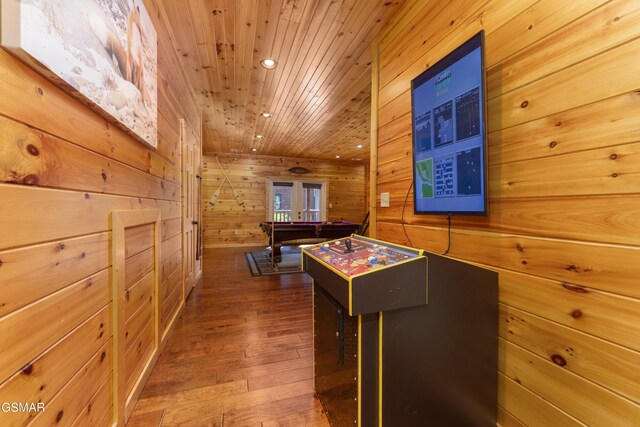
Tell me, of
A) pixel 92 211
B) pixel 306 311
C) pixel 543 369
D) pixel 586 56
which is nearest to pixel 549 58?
pixel 586 56

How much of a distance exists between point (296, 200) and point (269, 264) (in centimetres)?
338

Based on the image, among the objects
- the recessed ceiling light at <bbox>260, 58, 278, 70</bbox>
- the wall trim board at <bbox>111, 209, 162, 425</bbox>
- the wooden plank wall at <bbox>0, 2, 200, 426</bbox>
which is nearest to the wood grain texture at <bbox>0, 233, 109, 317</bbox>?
the wooden plank wall at <bbox>0, 2, 200, 426</bbox>

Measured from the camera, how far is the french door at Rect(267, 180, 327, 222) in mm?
8005

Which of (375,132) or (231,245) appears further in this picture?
(231,245)

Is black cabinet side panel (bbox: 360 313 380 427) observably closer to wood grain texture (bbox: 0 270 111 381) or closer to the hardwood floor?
the hardwood floor

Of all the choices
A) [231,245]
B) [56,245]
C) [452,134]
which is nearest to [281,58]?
[452,134]

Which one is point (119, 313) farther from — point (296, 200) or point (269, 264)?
point (296, 200)

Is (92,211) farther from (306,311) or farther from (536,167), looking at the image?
(306,311)

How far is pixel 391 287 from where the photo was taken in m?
0.96

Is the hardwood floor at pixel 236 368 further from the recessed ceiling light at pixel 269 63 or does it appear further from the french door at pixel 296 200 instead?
the french door at pixel 296 200

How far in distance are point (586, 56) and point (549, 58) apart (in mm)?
130

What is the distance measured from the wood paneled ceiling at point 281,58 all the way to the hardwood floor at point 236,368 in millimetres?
2752

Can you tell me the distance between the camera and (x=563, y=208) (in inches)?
37.9

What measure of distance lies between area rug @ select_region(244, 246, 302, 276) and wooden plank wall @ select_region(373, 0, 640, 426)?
367cm
